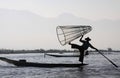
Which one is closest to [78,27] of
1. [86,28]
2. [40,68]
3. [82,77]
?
[86,28]

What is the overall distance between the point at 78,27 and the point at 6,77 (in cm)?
929

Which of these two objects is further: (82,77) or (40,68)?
(40,68)

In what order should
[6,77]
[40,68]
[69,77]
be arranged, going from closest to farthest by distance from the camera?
1. [69,77]
2. [6,77]
3. [40,68]

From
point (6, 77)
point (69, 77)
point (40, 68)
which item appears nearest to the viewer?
point (69, 77)

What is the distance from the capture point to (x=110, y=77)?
30.3 meters

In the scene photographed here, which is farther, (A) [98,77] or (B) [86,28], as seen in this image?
(B) [86,28]

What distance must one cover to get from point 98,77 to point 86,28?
217 inches

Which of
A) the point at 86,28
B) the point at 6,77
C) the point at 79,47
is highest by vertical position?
the point at 86,28

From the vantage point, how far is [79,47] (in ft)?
109

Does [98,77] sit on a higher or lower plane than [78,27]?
lower

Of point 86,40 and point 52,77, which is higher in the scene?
point 86,40

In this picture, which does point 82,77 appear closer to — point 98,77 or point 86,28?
point 98,77

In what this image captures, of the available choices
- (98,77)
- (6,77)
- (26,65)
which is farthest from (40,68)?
(98,77)

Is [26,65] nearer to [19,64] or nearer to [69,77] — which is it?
[19,64]
